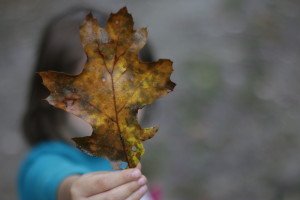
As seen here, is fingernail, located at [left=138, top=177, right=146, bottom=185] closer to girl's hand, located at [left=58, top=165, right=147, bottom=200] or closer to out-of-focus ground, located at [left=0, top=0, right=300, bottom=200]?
girl's hand, located at [left=58, top=165, right=147, bottom=200]

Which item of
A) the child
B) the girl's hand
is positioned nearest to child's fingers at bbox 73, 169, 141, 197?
the girl's hand

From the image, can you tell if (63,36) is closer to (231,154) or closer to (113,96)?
(113,96)

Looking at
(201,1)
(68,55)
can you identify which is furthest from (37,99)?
(201,1)

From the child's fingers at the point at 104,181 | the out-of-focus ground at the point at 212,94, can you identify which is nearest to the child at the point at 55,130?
the child's fingers at the point at 104,181

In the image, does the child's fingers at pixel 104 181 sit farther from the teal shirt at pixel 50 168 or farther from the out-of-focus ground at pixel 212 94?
the out-of-focus ground at pixel 212 94

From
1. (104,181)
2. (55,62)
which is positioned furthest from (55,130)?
(104,181)

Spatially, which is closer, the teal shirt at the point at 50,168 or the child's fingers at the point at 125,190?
the child's fingers at the point at 125,190
